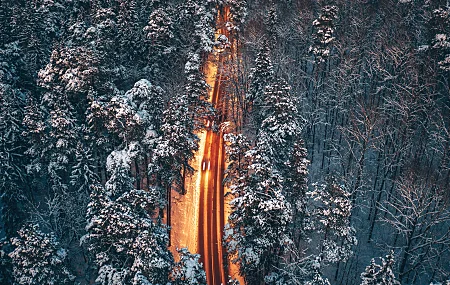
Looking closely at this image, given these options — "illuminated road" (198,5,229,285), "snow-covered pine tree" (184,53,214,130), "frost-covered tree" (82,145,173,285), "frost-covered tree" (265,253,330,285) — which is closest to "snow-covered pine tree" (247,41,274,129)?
"snow-covered pine tree" (184,53,214,130)

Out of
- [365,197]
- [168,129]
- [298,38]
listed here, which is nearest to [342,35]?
[298,38]

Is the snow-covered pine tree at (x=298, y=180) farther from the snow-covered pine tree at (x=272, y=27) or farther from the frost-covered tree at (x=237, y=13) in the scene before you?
the frost-covered tree at (x=237, y=13)

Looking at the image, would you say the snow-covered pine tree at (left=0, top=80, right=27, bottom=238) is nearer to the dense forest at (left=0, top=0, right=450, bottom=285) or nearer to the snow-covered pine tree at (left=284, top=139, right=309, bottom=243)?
the dense forest at (left=0, top=0, right=450, bottom=285)

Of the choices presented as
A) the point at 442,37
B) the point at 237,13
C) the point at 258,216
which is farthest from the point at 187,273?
the point at 237,13

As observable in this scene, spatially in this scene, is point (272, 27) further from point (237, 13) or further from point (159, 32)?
point (159, 32)

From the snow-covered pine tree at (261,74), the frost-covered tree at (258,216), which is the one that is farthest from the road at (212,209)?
the snow-covered pine tree at (261,74)
